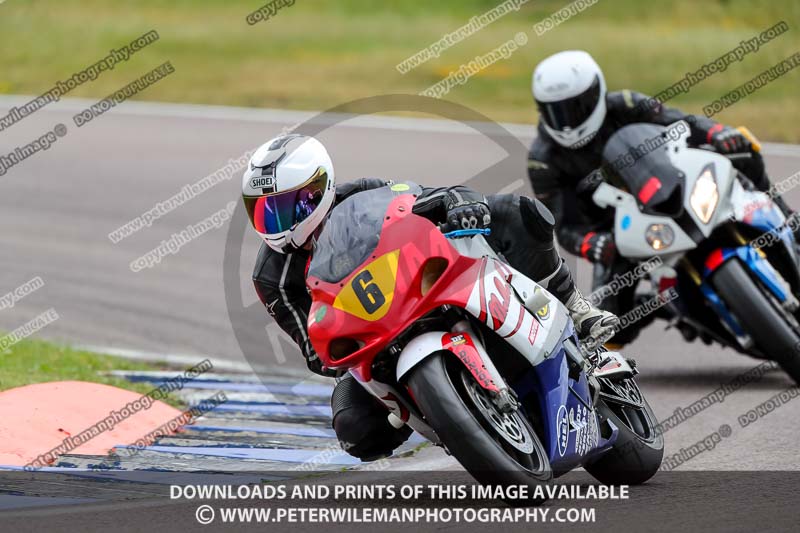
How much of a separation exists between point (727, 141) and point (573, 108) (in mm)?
1070

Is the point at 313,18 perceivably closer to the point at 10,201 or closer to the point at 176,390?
the point at 10,201

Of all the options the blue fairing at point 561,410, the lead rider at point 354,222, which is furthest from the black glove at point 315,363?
the blue fairing at point 561,410

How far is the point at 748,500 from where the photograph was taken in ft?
19.0

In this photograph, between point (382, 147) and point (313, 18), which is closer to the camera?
point (382, 147)

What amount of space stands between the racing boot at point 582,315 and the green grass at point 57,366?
10.3ft

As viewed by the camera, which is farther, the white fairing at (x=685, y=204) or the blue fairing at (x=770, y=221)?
the blue fairing at (x=770, y=221)

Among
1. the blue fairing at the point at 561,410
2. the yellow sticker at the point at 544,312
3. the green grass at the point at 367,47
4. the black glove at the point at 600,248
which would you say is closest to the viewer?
the blue fairing at the point at 561,410

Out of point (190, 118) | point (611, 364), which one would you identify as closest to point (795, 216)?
point (611, 364)

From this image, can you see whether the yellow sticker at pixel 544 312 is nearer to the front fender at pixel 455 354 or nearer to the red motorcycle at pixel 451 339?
the red motorcycle at pixel 451 339

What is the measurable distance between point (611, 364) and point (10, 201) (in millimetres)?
11183

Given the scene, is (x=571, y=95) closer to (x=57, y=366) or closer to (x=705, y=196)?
(x=705, y=196)

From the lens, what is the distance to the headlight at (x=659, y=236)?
8.93 metres

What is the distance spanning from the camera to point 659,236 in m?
8.98

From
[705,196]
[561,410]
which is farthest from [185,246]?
[561,410]
